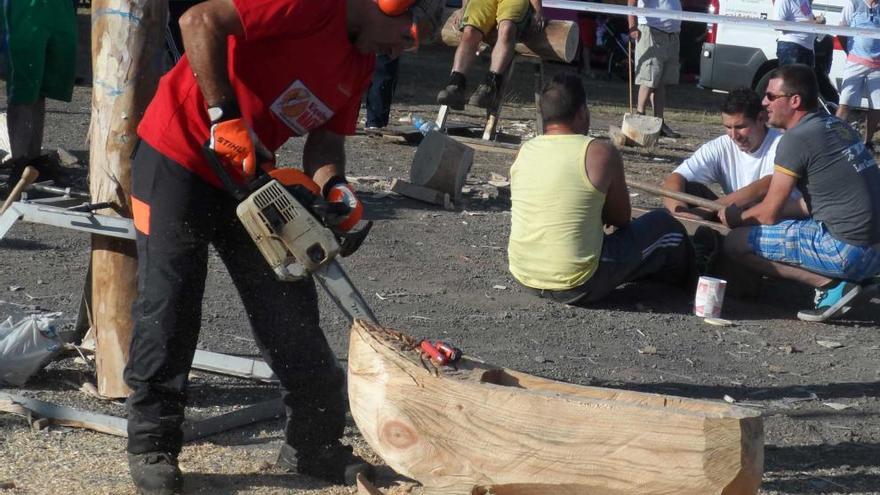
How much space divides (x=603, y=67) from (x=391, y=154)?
33.0ft

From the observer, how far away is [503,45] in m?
9.84

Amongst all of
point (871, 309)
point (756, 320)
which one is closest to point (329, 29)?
point (756, 320)

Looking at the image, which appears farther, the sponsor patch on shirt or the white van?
the white van

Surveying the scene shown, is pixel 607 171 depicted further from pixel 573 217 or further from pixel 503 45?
pixel 503 45

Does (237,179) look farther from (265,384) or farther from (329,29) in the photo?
(265,384)

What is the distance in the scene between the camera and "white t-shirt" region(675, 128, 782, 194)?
7.06m

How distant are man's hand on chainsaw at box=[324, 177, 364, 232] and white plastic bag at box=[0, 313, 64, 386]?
163 cm

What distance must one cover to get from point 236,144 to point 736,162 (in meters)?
4.55

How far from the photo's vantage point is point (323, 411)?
389 cm

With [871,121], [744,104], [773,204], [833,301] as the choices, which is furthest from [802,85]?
[871,121]

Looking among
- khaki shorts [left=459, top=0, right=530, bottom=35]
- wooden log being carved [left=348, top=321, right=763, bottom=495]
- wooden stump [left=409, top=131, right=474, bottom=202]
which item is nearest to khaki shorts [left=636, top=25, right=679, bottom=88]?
khaki shorts [left=459, top=0, right=530, bottom=35]

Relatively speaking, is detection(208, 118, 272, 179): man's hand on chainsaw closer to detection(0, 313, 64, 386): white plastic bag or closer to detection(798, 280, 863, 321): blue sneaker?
detection(0, 313, 64, 386): white plastic bag

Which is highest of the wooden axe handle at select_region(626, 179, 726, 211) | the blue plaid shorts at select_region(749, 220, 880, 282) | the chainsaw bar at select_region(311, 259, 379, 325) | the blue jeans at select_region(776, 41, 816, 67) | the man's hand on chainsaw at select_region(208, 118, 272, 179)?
the blue jeans at select_region(776, 41, 816, 67)

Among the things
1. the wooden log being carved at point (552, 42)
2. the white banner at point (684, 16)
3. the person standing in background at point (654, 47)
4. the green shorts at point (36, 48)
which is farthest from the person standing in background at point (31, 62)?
the person standing in background at point (654, 47)
